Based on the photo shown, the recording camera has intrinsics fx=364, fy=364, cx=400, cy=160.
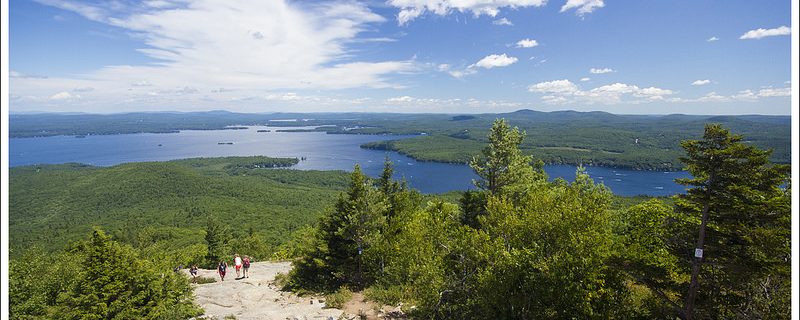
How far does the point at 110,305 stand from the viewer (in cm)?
1230

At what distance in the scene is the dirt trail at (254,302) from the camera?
59.8ft

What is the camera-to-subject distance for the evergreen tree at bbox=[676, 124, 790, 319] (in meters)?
9.35

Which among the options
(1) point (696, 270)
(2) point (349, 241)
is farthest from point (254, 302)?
(1) point (696, 270)

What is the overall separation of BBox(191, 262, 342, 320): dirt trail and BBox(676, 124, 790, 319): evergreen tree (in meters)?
15.0

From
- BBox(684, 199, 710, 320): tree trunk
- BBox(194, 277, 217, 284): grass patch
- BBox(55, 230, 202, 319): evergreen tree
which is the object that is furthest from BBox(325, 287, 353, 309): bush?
BBox(684, 199, 710, 320): tree trunk

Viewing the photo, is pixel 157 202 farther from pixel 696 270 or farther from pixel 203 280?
pixel 696 270

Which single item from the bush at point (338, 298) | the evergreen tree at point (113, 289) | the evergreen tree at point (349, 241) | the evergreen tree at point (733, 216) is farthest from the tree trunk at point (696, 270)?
the evergreen tree at point (113, 289)

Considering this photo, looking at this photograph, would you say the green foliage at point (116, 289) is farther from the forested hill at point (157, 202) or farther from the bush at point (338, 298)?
the forested hill at point (157, 202)

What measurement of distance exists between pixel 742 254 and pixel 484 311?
28.9ft

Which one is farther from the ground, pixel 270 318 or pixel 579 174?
pixel 579 174

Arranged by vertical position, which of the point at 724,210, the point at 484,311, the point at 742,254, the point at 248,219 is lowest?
the point at 248,219

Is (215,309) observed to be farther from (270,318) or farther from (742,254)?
(742,254)

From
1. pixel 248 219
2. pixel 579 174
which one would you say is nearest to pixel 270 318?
pixel 579 174

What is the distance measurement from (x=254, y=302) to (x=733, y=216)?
22088 millimetres
